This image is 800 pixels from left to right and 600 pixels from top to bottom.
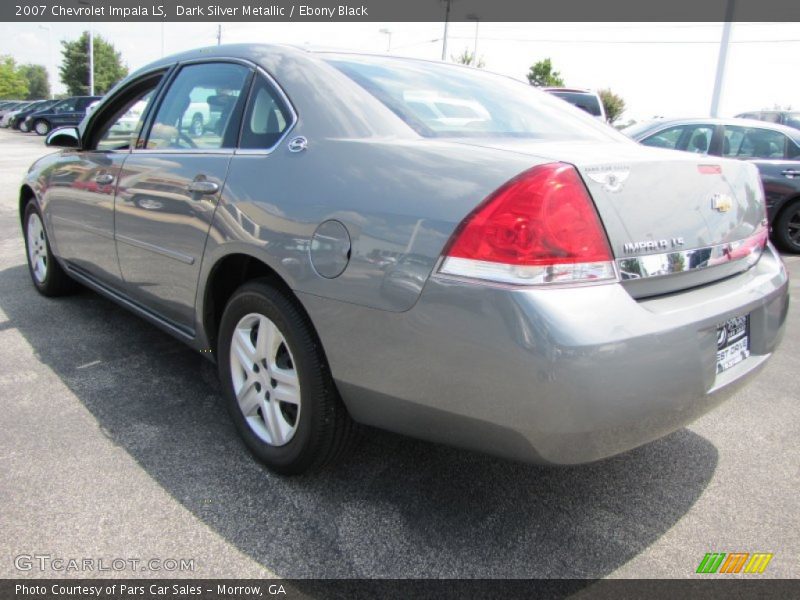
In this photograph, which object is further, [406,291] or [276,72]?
[276,72]

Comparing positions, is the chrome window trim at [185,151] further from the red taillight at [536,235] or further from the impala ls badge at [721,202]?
the impala ls badge at [721,202]

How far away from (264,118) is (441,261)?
3.76 feet

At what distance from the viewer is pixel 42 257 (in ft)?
14.9

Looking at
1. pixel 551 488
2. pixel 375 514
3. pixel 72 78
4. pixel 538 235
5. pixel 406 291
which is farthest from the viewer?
pixel 72 78

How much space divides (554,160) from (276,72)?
4.16 ft

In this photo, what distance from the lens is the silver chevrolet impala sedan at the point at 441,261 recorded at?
1.67 metres

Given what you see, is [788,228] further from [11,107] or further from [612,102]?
[612,102]

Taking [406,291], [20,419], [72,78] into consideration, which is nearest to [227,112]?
[406,291]

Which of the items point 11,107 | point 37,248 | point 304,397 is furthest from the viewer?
point 11,107

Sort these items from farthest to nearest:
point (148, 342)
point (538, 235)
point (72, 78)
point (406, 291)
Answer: point (72, 78), point (148, 342), point (406, 291), point (538, 235)

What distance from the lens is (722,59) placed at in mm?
16062

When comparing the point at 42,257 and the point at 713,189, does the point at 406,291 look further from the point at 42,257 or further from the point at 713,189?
the point at 42,257

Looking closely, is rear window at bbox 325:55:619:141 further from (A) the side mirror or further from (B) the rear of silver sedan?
(A) the side mirror
